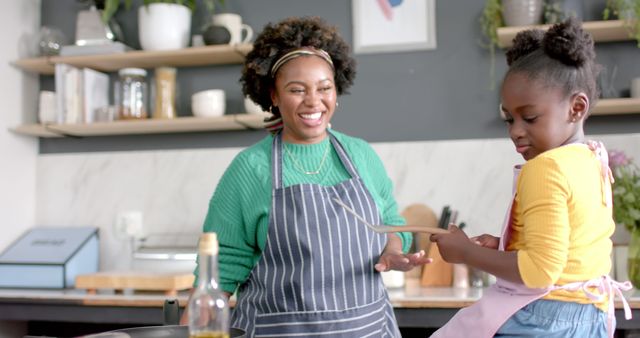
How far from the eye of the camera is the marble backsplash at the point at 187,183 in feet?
10.8

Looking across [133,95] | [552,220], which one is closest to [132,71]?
[133,95]

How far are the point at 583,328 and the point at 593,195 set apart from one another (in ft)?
0.74

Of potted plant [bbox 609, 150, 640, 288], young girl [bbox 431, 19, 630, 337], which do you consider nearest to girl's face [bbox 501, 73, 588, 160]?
young girl [bbox 431, 19, 630, 337]

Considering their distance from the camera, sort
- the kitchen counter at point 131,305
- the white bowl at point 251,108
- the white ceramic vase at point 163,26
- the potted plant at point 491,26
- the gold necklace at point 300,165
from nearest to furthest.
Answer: the gold necklace at point 300,165
the kitchen counter at point 131,305
the potted plant at point 491,26
the white bowl at point 251,108
the white ceramic vase at point 163,26

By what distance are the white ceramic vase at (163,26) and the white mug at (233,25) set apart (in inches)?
6.8

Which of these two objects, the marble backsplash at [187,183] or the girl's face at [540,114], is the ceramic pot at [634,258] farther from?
the girl's face at [540,114]

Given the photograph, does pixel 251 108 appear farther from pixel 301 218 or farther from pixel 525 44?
pixel 525 44

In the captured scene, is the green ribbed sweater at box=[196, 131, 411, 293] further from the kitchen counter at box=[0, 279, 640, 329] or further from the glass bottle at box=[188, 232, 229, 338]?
the kitchen counter at box=[0, 279, 640, 329]

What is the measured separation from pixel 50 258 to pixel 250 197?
6.12ft

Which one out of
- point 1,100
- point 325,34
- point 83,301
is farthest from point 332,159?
point 1,100

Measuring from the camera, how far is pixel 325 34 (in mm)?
1916

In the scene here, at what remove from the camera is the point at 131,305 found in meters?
2.88

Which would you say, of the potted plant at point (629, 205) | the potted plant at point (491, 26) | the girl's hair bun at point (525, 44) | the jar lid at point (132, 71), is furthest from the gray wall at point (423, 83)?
the girl's hair bun at point (525, 44)

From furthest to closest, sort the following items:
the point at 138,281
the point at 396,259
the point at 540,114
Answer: the point at 138,281
the point at 396,259
the point at 540,114
